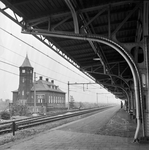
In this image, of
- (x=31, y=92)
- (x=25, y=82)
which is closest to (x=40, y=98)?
(x=31, y=92)

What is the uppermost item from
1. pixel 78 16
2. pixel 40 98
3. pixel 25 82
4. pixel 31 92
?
pixel 25 82

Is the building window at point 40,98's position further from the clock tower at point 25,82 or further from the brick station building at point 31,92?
the clock tower at point 25,82

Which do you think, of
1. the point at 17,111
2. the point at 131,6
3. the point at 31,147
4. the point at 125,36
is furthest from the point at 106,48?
the point at 17,111

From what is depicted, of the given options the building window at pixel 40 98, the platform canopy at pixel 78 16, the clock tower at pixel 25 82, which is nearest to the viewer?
the platform canopy at pixel 78 16

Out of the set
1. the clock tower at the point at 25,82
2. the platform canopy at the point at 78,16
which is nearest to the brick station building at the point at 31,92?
the clock tower at the point at 25,82

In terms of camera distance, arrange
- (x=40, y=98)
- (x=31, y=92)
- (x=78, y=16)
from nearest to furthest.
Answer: (x=78, y=16) → (x=40, y=98) → (x=31, y=92)

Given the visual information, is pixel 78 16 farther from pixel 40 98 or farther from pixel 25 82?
pixel 25 82

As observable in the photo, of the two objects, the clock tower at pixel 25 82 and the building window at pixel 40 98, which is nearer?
the building window at pixel 40 98

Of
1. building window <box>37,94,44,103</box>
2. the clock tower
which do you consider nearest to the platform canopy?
building window <box>37,94,44,103</box>

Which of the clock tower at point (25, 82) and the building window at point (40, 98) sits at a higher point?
the clock tower at point (25, 82)

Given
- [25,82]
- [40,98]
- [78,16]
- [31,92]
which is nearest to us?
[78,16]

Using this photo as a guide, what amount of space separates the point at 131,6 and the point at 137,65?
2371mm

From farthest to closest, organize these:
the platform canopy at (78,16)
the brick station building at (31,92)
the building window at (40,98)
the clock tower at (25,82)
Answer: the clock tower at (25,82)
the building window at (40,98)
the brick station building at (31,92)
the platform canopy at (78,16)

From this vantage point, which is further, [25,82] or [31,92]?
[25,82]
